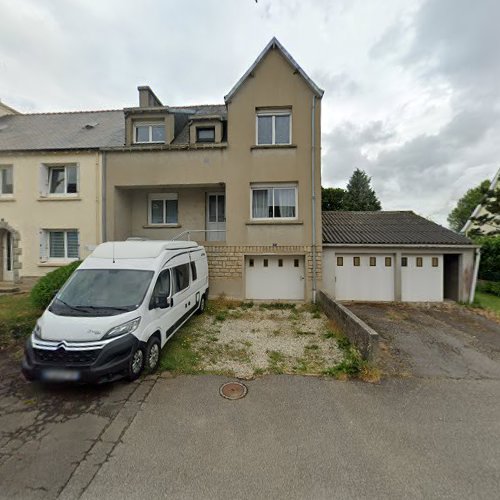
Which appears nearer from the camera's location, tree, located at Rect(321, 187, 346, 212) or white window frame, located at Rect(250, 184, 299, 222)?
white window frame, located at Rect(250, 184, 299, 222)

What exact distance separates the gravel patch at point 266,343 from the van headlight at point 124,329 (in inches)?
63.3

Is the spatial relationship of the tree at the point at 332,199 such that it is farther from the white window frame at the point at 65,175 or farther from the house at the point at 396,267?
the white window frame at the point at 65,175

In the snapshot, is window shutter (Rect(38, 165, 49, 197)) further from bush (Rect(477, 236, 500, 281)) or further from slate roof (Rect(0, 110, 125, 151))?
bush (Rect(477, 236, 500, 281))

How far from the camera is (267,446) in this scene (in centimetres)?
321

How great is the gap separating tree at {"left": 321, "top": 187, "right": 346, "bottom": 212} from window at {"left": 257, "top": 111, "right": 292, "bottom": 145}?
62.6ft

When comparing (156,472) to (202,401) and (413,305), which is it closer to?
(202,401)

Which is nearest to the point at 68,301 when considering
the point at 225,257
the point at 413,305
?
the point at 225,257

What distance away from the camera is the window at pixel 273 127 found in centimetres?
1028

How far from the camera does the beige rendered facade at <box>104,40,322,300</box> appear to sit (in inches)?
395

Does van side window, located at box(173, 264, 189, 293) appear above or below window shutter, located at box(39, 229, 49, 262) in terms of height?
below

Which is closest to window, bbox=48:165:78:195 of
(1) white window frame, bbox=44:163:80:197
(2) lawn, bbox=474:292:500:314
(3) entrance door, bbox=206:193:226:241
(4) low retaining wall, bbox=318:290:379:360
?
(1) white window frame, bbox=44:163:80:197

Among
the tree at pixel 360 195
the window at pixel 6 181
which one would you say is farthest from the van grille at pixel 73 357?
the tree at pixel 360 195

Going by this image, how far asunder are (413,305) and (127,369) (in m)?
10.4

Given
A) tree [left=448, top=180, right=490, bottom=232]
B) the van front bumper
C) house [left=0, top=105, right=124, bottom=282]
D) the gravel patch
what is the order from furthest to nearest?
tree [left=448, top=180, right=490, bottom=232]
house [left=0, top=105, right=124, bottom=282]
the gravel patch
the van front bumper
